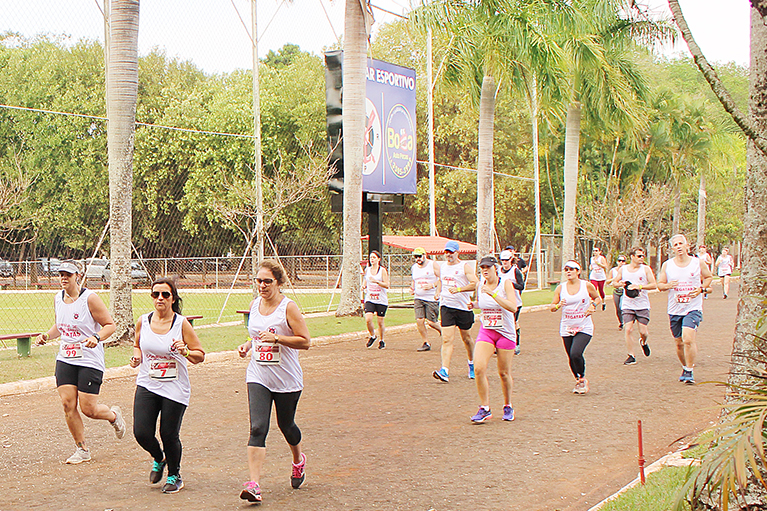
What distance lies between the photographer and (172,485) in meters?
6.08

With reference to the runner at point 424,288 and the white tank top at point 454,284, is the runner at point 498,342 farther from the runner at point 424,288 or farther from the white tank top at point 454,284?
the runner at point 424,288

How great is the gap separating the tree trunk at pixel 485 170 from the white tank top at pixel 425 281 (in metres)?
10.8

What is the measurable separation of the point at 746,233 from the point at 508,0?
18798 millimetres

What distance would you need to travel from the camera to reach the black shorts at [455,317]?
11771mm

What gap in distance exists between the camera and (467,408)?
9352mm

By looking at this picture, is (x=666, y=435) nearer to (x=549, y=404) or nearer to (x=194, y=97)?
(x=549, y=404)

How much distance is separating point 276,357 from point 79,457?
238cm

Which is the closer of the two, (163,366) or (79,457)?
(163,366)

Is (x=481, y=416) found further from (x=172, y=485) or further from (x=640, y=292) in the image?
(x=640, y=292)

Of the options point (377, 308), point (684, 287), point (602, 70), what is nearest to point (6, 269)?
point (377, 308)

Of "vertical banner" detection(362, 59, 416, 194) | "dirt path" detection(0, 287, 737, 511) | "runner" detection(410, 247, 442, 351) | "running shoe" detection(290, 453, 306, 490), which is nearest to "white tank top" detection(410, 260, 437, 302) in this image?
"runner" detection(410, 247, 442, 351)

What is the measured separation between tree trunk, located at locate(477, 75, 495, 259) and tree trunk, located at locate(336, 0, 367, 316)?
17.2 ft

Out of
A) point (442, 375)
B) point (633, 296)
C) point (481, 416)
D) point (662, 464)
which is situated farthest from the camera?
point (633, 296)

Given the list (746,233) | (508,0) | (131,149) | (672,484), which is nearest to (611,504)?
(672,484)
